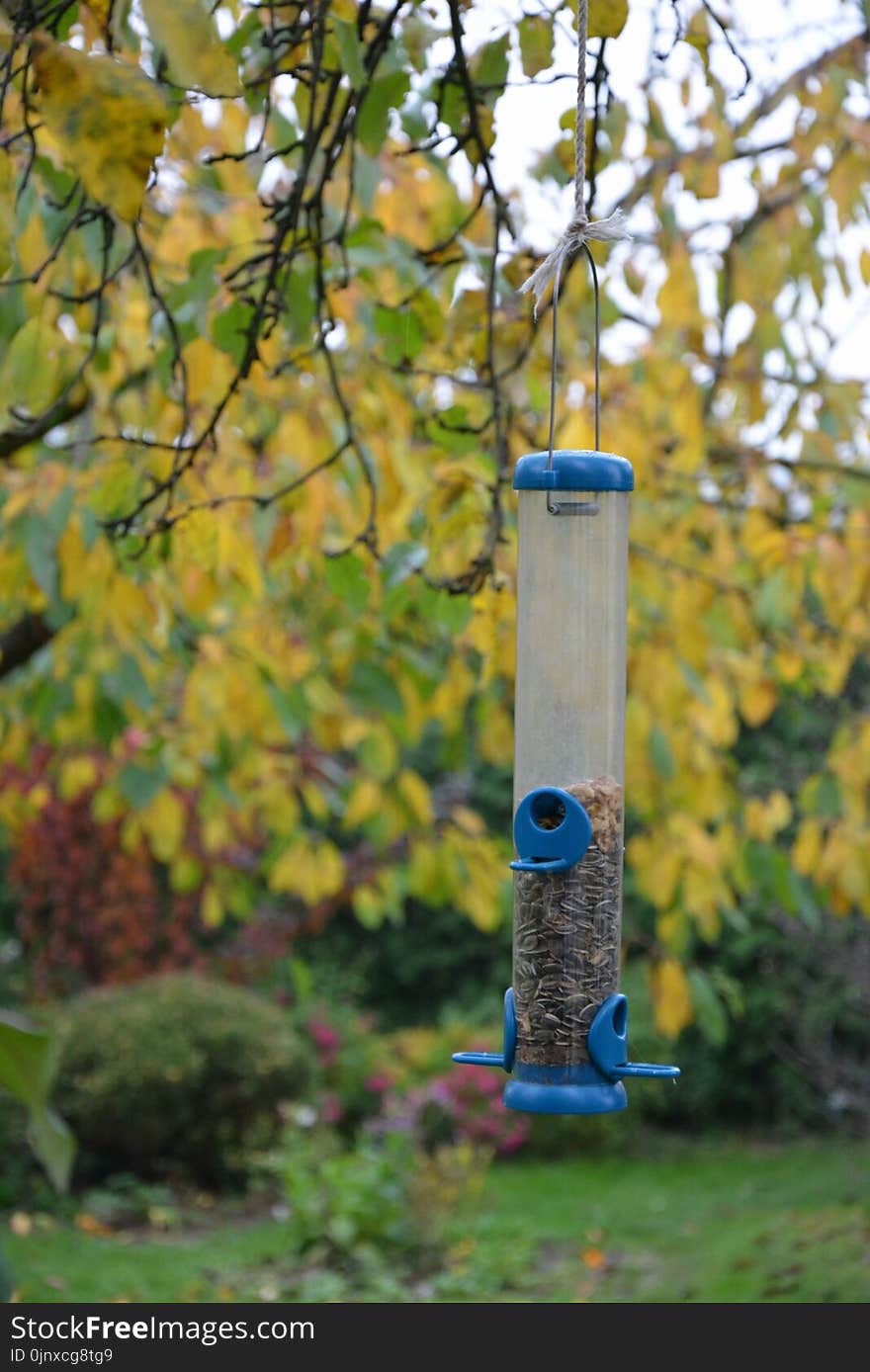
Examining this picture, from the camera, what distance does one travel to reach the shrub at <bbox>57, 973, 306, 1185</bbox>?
6934 mm

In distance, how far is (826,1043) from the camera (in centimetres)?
773

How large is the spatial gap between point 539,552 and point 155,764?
2.10 m

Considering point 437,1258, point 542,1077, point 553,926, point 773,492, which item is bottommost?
point 437,1258

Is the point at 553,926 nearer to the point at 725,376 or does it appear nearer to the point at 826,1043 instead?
the point at 725,376

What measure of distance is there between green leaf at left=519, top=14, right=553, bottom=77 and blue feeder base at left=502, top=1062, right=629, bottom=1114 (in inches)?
45.3

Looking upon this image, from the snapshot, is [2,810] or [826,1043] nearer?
[2,810]

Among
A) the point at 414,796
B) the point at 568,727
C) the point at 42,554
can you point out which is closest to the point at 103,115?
the point at 568,727

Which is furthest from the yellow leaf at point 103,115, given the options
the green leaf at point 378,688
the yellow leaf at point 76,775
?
the yellow leaf at point 76,775

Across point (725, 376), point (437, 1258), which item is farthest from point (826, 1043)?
point (725, 376)

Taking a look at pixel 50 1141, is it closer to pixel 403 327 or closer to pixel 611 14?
pixel 611 14

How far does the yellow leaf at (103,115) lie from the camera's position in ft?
2.73

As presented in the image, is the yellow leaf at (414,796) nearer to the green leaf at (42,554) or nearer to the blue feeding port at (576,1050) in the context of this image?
the green leaf at (42,554)

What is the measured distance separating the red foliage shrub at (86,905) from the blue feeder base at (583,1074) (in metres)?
6.84

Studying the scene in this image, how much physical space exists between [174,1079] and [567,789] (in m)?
5.56
